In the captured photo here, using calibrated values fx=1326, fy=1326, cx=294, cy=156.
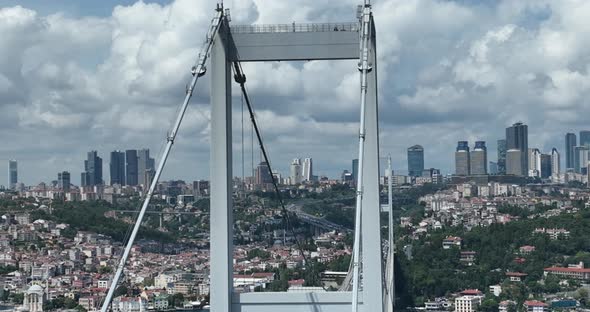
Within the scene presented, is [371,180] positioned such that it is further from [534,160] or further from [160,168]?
[534,160]

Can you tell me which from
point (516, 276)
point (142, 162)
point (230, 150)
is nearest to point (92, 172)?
point (142, 162)

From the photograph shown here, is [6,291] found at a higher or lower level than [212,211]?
lower

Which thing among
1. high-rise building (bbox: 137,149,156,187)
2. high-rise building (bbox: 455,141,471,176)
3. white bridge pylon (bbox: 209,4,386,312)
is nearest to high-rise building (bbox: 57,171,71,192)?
high-rise building (bbox: 137,149,156,187)

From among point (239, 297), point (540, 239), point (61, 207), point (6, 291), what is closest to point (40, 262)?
point (6, 291)

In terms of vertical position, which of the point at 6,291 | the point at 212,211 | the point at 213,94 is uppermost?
the point at 213,94

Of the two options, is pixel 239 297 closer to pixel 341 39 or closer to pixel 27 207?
pixel 341 39
